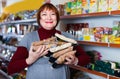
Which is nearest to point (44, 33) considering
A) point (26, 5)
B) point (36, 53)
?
point (36, 53)

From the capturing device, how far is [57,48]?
181 cm

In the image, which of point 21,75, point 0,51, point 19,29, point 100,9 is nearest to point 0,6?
point 0,51

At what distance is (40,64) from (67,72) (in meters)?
0.29

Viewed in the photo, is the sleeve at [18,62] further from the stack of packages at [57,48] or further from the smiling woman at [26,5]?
the smiling woman at [26,5]

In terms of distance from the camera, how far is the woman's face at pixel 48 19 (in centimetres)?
188

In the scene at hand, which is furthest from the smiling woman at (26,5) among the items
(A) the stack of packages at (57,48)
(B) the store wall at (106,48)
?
(A) the stack of packages at (57,48)

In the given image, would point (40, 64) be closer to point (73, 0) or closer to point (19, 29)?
point (73, 0)

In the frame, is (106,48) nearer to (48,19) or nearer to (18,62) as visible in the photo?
(48,19)

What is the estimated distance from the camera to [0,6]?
26.3ft

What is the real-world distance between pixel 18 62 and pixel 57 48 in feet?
1.14

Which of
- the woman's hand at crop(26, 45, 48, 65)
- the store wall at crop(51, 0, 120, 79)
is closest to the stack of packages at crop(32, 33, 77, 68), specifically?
the woman's hand at crop(26, 45, 48, 65)

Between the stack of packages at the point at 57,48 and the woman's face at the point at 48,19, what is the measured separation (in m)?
0.11

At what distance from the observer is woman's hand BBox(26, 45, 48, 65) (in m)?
1.75

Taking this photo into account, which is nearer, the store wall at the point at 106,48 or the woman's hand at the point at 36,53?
the woman's hand at the point at 36,53
